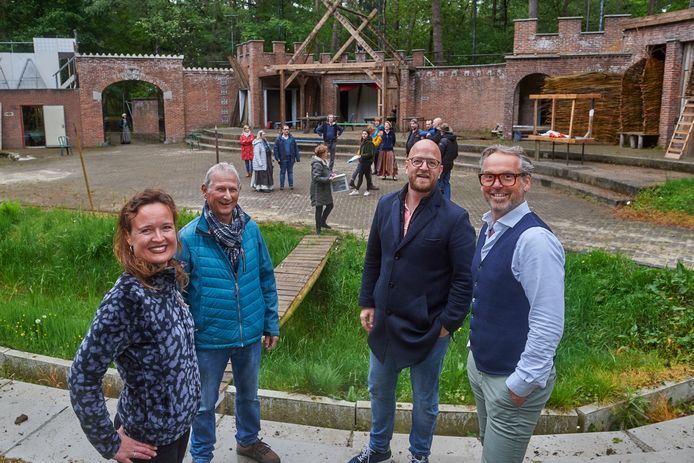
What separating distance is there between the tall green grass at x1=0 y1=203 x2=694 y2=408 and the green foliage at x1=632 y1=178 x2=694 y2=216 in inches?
149

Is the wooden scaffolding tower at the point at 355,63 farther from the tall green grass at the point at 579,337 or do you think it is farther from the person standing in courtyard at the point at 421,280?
the person standing in courtyard at the point at 421,280

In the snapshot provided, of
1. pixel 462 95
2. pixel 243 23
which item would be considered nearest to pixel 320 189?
pixel 462 95

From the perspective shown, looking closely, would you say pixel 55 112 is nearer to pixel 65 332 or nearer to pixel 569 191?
pixel 569 191

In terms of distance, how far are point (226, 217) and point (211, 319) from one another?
558mm

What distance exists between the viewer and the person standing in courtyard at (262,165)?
13.5m

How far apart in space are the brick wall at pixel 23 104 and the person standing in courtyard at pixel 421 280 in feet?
79.9

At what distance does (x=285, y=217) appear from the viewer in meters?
10.9

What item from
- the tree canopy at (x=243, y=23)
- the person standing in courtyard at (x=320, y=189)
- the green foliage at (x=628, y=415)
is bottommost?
the green foliage at (x=628, y=415)

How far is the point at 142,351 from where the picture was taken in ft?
7.70

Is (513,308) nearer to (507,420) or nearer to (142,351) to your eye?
(507,420)

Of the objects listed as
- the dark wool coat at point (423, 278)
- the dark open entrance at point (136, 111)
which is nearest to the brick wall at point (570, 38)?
the dark open entrance at point (136, 111)

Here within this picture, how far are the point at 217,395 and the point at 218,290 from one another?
63 cm

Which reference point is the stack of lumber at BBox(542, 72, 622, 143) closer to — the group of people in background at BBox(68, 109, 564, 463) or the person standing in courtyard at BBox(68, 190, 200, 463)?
the group of people in background at BBox(68, 109, 564, 463)

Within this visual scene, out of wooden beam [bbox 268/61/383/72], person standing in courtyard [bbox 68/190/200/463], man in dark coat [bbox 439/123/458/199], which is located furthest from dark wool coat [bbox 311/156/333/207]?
wooden beam [bbox 268/61/383/72]
